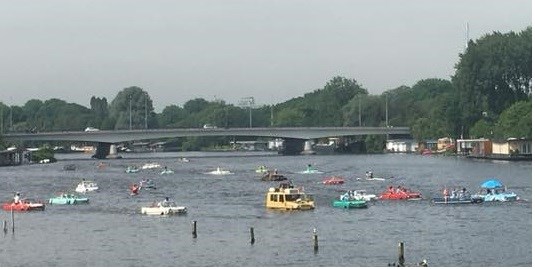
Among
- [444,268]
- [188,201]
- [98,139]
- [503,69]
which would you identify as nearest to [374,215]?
[188,201]

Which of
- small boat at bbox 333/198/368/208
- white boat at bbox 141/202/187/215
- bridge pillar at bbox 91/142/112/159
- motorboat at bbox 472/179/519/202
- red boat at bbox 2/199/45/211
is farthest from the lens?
bridge pillar at bbox 91/142/112/159

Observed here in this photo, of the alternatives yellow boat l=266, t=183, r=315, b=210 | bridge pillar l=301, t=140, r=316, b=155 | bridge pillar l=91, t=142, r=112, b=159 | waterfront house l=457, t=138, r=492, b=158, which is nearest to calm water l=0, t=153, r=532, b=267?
yellow boat l=266, t=183, r=315, b=210

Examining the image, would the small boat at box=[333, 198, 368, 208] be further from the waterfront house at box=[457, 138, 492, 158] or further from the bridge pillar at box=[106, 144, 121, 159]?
the bridge pillar at box=[106, 144, 121, 159]

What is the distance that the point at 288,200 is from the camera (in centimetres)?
6950

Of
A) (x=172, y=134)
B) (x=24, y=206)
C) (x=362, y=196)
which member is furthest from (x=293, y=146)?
Answer: (x=24, y=206)

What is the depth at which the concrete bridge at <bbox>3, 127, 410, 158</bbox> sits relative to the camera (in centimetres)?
15625

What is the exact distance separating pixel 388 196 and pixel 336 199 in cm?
314

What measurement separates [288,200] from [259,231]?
1147 cm

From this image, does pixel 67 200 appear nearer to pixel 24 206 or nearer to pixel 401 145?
pixel 24 206

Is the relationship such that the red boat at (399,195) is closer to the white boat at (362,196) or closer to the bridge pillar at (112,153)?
the white boat at (362,196)

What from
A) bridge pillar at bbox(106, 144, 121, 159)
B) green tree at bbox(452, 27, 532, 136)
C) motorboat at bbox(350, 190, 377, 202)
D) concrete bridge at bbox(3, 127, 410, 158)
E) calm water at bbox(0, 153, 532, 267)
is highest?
green tree at bbox(452, 27, 532, 136)

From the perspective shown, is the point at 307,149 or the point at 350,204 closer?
the point at 350,204

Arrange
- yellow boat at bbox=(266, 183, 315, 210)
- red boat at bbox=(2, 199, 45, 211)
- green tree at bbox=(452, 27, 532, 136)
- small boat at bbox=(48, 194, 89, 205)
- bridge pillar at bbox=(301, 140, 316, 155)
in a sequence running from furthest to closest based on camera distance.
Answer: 1. bridge pillar at bbox=(301, 140, 316, 155)
2. green tree at bbox=(452, 27, 532, 136)
3. small boat at bbox=(48, 194, 89, 205)
4. red boat at bbox=(2, 199, 45, 211)
5. yellow boat at bbox=(266, 183, 315, 210)

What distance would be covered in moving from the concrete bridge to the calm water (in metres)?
62.7
